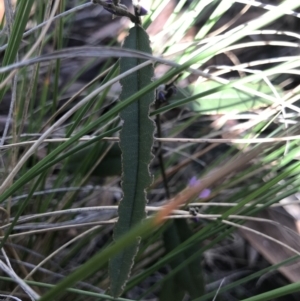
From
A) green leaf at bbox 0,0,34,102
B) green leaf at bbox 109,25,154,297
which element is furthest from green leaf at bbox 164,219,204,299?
green leaf at bbox 0,0,34,102

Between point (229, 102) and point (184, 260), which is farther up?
point (229, 102)

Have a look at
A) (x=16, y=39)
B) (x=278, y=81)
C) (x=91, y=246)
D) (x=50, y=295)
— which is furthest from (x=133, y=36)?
(x=278, y=81)

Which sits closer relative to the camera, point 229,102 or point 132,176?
point 132,176

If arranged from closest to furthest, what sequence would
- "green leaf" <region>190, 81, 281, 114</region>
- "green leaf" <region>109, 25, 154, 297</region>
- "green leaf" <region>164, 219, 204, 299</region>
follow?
"green leaf" <region>109, 25, 154, 297</region> < "green leaf" <region>164, 219, 204, 299</region> < "green leaf" <region>190, 81, 281, 114</region>

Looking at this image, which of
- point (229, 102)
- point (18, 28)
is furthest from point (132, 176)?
point (229, 102)

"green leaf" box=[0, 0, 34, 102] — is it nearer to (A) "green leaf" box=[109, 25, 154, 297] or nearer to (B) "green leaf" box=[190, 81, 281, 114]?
(A) "green leaf" box=[109, 25, 154, 297]

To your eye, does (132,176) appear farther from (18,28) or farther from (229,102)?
(229,102)

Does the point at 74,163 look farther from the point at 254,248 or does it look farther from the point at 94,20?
the point at 94,20

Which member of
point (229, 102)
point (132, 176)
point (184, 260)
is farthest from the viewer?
point (229, 102)
